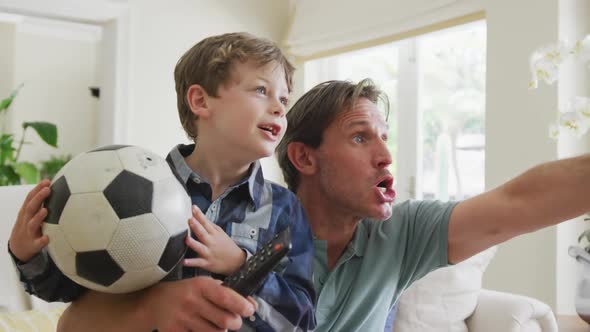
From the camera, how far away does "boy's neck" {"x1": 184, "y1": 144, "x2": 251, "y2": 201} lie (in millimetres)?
1273

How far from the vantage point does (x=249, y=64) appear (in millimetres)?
1327

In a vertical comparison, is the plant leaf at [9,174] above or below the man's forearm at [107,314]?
above

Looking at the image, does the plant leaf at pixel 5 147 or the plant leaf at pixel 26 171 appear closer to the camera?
the plant leaf at pixel 5 147

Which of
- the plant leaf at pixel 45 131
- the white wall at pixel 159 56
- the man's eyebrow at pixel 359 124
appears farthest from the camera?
the white wall at pixel 159 56

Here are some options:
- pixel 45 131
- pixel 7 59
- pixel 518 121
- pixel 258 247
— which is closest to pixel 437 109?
pixel 518 121

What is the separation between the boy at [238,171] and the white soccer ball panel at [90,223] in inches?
6.2

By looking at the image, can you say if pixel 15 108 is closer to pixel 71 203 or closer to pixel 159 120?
pixel 159 120

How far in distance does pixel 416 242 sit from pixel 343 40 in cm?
286

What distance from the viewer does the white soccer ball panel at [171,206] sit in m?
0.95

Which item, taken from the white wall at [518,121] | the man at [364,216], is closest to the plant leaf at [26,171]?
the white wall at [518,121]

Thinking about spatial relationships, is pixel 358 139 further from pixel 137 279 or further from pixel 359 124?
pixel 137 279

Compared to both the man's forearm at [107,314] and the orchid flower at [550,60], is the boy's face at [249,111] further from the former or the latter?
the orchid flower at [550,60]

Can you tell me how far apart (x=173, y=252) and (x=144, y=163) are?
15cm

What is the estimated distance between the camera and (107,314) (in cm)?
108
